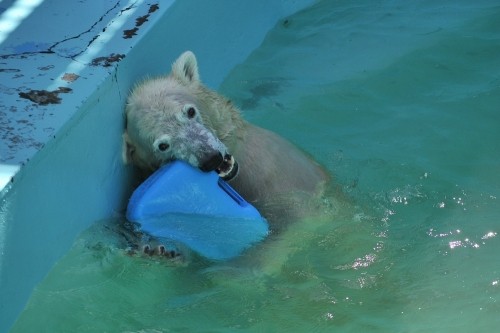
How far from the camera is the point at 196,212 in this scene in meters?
3.96

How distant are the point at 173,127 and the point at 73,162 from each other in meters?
0.49

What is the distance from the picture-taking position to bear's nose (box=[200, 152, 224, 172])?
3.74 m

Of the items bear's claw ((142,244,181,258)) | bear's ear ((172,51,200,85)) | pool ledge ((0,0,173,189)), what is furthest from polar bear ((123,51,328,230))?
bear's claw ((142,244,181,258))

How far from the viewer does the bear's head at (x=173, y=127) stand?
3.79 meters

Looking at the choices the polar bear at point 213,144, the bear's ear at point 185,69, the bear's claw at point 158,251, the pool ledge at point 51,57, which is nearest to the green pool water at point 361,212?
the bear's claw at point 158,251

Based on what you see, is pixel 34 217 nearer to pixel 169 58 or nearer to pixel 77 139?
pixel 77 139

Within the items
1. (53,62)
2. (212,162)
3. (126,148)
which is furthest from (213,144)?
(53,62)

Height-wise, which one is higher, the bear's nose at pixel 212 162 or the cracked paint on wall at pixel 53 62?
the cracked paint on wall at pixel 53 62

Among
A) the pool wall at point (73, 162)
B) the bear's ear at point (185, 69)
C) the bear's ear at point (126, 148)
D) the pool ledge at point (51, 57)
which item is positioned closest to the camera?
the pool wall at point (73, 162)

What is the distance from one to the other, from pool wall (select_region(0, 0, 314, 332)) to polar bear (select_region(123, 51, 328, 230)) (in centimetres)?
12

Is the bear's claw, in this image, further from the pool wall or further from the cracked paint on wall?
the cracked paint on wall

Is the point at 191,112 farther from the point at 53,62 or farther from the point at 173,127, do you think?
the point at 53,62

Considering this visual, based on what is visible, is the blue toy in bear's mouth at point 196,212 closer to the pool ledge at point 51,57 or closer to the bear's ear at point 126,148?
the bear's ear at point 126,148

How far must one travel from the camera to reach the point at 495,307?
11.6 ft
